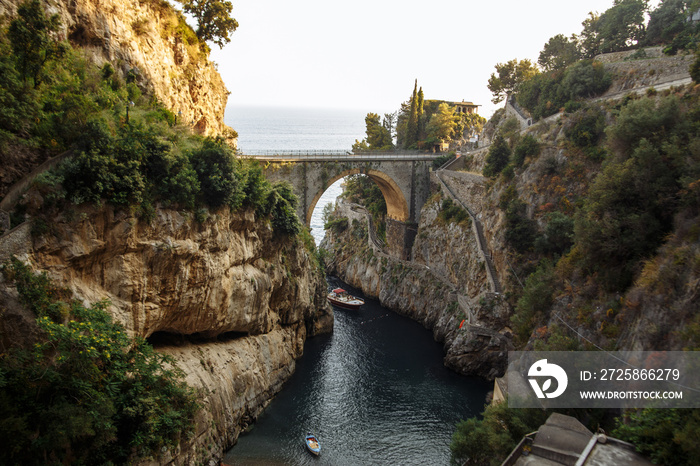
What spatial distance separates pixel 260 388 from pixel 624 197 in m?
20.5

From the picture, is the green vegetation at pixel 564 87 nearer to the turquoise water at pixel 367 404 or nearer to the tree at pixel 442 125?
the tree at pixel 442 125

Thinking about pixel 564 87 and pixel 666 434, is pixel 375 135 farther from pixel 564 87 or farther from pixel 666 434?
pixel 666 434

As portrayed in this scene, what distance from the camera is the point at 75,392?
13.6 m

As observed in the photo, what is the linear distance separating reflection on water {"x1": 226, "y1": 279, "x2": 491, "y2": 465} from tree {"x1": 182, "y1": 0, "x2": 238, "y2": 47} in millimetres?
22964

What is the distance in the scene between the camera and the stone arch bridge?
41.3 meters

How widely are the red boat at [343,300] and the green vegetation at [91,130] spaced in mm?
24097

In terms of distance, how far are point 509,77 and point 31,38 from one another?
55.7m

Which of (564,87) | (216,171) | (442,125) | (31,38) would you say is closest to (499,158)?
(564,87)

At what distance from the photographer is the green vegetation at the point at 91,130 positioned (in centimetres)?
1514

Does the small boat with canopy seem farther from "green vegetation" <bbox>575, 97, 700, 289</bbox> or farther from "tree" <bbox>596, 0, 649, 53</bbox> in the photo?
"tree" <bbox>596, 0, 649, 53</bbox>

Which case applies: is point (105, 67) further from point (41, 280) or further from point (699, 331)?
point (699, 331)

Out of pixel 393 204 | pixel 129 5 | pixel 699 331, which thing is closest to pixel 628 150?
pixel 699 331

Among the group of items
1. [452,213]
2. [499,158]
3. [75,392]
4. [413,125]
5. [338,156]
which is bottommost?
[75,392]
